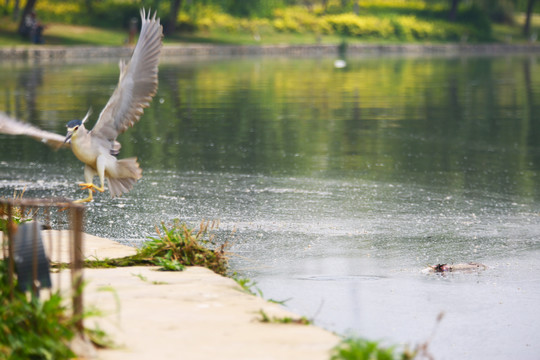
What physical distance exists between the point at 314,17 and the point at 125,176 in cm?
6060

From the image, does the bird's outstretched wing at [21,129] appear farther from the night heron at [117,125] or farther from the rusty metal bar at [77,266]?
the rusty metal bar at [77,266]

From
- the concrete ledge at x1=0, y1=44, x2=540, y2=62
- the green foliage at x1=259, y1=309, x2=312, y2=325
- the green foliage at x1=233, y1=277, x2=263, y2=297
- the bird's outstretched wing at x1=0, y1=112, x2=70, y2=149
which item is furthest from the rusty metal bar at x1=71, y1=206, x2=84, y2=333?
the concrete ledge at x1=0, y1=44, x2=540, y2=62

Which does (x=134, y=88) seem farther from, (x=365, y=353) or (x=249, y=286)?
(x=365, y=353)

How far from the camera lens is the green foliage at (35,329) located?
4.29m

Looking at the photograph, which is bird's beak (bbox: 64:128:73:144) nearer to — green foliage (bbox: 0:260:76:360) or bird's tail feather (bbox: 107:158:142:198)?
bird's tail feather (bbox: 107:158:142:198)

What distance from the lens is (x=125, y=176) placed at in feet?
23.0

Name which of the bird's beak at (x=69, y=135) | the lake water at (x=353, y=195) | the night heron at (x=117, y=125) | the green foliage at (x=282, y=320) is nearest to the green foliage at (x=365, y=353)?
the green foliage at (x=282, y=320)

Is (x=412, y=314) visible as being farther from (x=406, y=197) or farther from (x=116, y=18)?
(x=116, y=18)

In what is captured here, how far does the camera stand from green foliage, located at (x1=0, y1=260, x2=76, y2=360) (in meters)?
4.29

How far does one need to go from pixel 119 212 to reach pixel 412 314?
412cm

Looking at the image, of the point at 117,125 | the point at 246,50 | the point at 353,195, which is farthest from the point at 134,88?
the point at 246,50

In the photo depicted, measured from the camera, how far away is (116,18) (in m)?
55.6

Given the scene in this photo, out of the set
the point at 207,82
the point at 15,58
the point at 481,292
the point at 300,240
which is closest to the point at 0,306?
the point at 481,292

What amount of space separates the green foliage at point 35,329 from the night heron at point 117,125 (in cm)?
204
